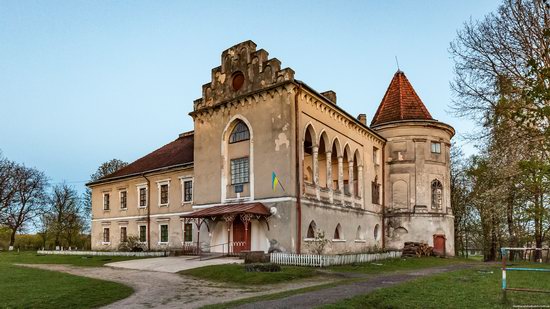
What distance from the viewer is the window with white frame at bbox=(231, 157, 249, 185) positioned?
24750 millimetres

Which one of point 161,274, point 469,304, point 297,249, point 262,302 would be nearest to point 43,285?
point 161,274

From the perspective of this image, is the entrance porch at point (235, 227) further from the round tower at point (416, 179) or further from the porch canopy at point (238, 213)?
the round tower at point (416, 179)

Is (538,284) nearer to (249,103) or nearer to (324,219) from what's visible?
(324,219)

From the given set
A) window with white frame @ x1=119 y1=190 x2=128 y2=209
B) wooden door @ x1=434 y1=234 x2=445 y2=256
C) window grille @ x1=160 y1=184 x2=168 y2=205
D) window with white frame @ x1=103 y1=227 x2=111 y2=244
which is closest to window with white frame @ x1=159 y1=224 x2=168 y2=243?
window grille @ x1=160 y1=184 x2=168 y2=205

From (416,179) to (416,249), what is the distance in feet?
16.7

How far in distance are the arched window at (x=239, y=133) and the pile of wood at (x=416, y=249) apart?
1376 cm

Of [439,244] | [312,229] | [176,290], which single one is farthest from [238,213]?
[439,244]

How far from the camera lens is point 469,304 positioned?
9883mm

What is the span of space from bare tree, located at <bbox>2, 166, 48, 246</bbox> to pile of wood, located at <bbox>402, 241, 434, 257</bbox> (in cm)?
4261

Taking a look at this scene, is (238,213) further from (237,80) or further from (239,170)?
(237,80)

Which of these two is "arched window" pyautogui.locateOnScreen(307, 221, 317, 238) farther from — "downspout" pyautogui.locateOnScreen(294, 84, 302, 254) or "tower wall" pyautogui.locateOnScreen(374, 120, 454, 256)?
"tower wall" pyautogui.locateOnScreen(374, 120, 454, 256)

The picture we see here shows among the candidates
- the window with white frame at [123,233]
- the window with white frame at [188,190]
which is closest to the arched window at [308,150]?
the window with white frame at [188,190]

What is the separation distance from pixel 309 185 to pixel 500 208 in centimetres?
915

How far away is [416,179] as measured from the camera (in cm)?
3238
